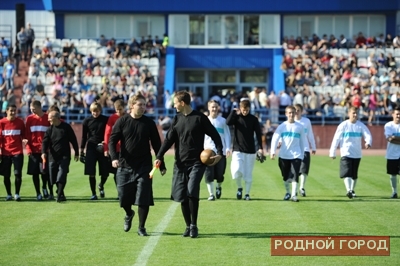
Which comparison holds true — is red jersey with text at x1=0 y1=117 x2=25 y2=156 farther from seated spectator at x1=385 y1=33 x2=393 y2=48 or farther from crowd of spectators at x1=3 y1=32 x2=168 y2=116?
seated spectator at x1=385 y1=33 x2=393 y2=48

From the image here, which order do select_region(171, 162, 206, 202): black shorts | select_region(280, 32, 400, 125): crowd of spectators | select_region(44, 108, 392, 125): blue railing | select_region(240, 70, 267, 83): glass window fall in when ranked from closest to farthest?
1. select_region(171, 162, 206, 202): black shorts
2. select_region(44, 108, 392, 125): blue railing
3. select_region(280, 32, 400, 125): crowd of spectators
4. select_region(240, 70, 267, 83): glass window

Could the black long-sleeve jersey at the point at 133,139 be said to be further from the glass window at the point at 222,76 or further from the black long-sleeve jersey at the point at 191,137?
the glass window at the point at 222,76

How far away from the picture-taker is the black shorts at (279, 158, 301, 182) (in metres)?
17.5

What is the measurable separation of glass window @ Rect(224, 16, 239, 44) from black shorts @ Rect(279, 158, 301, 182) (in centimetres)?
3252

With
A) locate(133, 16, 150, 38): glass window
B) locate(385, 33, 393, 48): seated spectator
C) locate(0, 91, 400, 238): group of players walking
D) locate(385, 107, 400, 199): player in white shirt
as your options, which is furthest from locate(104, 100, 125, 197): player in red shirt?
locate(133, 16, 150, 38): glass window

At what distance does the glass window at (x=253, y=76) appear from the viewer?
49469 millimetres

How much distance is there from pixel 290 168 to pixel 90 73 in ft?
87.7

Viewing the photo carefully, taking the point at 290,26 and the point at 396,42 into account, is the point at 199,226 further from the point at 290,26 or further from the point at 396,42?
the point at 290,26

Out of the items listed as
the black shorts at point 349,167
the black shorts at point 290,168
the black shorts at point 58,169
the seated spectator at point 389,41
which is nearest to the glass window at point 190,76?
the seated spectator at point 389,41

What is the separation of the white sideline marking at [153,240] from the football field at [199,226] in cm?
1

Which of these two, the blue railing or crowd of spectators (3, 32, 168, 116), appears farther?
crowd of spectators (3, 32, 168, 116)

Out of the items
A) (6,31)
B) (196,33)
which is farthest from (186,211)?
(6,31)

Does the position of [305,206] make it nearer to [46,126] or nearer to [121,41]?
[46,126]

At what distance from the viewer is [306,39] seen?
48.1m
